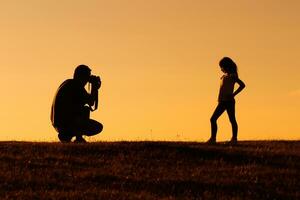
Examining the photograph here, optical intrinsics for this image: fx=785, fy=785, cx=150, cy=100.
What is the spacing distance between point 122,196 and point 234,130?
9.32 metres

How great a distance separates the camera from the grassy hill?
1853 cm

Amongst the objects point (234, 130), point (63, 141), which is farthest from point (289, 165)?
point (63, 141)

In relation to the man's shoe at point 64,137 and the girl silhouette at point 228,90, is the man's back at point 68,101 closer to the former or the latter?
the man's shoe at point 64,137

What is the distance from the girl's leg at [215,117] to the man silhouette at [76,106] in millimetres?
3748

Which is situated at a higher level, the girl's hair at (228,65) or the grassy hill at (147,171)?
the girl's hair at (228,65)

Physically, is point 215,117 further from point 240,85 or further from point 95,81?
point 95,81

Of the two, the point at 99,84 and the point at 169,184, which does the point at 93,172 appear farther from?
the point at 99,84

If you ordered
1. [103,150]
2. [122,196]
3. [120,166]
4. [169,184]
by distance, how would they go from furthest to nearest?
[103,150] → [120,166] → [169,184] → [122,196]

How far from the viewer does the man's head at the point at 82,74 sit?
85.1 ft

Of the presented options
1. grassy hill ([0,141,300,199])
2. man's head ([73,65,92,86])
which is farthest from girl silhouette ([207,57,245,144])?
man's head ([73,65,92,86])

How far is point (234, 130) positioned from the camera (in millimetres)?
26312

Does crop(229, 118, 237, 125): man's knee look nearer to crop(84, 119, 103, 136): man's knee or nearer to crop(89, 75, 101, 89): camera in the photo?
crop(84, 119, 103, 136): man's knee

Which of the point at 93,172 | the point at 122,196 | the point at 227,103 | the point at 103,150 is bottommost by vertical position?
the point at 122,196

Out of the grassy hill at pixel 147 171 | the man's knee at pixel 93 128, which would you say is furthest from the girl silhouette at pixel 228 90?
the man's knee at pixel 93 128
